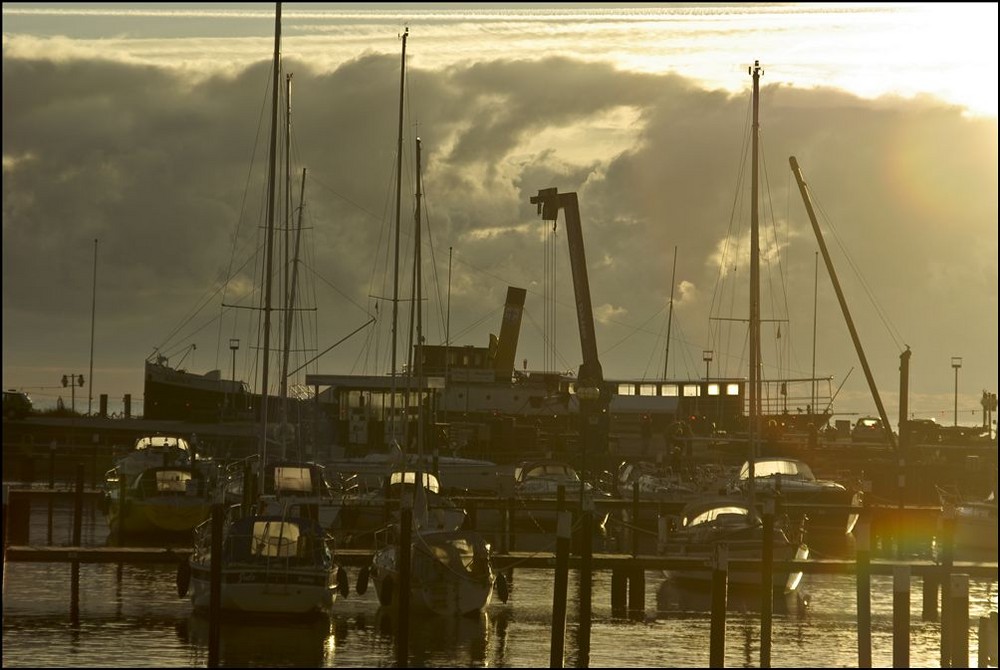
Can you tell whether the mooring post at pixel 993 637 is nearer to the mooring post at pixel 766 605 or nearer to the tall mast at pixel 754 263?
the mooring post at pixel 766 605

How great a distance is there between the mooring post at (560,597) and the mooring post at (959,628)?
7.79 metres

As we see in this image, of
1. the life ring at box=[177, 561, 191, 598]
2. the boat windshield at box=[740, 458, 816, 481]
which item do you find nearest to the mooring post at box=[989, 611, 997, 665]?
the life ring at box=[177, 561, 191, 598]

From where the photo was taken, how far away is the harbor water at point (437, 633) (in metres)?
35.3

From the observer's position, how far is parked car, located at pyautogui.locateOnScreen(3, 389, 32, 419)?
116 meters

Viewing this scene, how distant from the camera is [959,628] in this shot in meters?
32.4

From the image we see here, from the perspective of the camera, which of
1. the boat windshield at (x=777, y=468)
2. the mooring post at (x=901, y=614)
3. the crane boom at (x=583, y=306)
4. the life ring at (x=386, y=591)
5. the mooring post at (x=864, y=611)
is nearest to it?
the mooring post at (x=901, y=614)

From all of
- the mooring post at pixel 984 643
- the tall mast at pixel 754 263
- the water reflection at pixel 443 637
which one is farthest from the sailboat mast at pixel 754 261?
the mooring post at pixel 984 643

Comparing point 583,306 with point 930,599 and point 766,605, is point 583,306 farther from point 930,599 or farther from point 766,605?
point 766,605

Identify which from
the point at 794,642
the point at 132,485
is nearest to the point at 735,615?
the point at 794,642

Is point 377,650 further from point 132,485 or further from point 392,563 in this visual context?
point 132,485

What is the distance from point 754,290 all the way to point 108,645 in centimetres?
2520

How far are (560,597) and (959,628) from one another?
8.41m

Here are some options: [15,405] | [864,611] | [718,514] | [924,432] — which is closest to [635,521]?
[718,514]

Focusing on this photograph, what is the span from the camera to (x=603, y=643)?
37.8m
